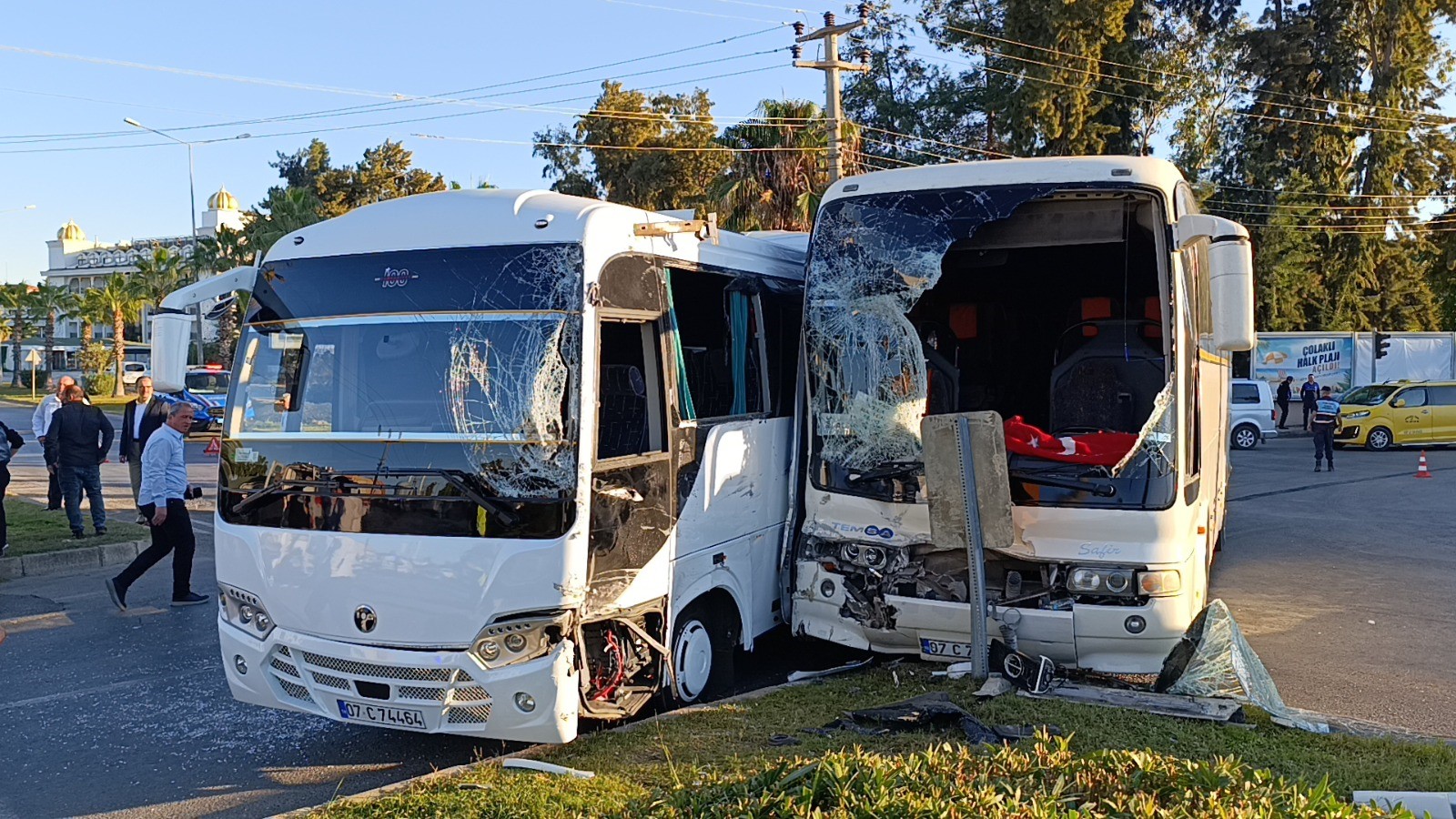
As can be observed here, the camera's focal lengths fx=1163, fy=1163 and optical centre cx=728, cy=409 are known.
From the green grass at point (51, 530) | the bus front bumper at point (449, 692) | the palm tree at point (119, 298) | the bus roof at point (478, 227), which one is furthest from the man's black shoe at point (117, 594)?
the palm tree at point (119, 298)

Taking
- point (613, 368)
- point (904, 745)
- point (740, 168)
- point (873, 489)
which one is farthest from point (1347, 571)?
point (740, 168)

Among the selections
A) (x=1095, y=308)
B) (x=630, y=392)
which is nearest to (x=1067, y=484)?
(x=630, y=392)

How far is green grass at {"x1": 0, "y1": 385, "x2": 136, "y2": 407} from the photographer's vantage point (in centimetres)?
4857

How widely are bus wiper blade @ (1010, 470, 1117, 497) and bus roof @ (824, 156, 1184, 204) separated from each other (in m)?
1.73

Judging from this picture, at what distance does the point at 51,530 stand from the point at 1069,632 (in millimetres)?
12025

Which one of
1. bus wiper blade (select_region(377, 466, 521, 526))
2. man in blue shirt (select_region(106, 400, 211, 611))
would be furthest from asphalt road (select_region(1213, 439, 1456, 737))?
man in blue shirt (select_region(106, 400, 211, 611))

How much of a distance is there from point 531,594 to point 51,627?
606cm

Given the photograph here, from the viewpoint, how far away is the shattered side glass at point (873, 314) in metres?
7.15

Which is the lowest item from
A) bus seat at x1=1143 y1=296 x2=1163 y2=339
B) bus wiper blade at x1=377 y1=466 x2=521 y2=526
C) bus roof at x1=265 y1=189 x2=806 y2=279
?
bus wiper blade at x1=377 y1=466 x2=521 y2=526

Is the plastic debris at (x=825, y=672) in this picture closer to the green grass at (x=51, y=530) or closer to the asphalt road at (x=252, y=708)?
the asphalt road at (x=252, y=708)

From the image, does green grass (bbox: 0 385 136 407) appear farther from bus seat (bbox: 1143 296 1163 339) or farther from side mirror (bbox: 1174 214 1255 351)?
side mirror (bbox: 1174 214 1255 351)

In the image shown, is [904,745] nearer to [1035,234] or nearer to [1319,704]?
[1319,704]

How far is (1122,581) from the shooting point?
639 cm

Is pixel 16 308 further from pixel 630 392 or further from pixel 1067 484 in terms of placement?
pixel 1067 484
